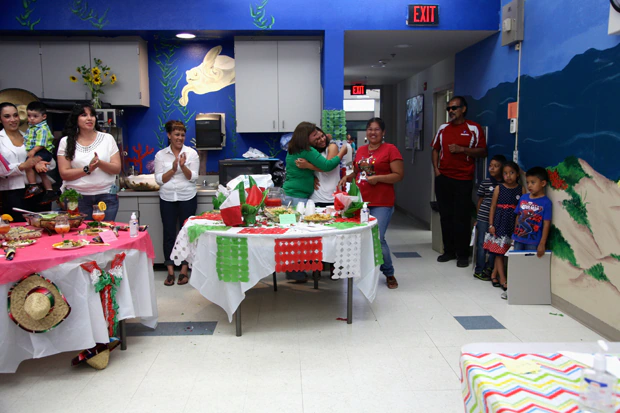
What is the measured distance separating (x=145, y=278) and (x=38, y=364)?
78 cm

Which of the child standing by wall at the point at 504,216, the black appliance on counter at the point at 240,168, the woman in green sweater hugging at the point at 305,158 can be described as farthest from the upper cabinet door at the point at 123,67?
the child standing by wall at the point at 504,216

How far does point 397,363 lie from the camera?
295 cm

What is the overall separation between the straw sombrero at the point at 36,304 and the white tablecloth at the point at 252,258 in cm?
92

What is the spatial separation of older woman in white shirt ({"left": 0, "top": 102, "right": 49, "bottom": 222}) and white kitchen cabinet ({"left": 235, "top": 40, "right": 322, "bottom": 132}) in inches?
87.2

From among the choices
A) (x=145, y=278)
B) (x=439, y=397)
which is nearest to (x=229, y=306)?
(x=145, y=278)

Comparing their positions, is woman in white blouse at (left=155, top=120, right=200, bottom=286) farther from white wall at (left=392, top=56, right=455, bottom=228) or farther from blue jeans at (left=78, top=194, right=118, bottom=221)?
white wall at (left=392, top=56, right=455, bottom=228)

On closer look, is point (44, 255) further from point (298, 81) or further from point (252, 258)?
point (298, 81)

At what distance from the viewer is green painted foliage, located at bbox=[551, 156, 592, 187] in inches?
145

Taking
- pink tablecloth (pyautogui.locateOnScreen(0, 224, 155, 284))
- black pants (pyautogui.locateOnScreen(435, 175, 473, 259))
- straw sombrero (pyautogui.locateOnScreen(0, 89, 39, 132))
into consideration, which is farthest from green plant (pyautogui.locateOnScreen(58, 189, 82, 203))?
black pants (pyautogui.locateOnScreen(435, 175, 473, 259))

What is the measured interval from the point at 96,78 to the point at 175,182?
5.16 ft

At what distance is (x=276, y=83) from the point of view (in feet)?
18.0

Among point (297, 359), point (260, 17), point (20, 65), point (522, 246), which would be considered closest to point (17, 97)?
point (20, 65)

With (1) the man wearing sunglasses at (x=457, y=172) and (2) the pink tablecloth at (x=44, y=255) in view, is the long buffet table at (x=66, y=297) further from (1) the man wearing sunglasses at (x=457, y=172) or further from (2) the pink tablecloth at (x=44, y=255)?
(1) the man wearing sunglasses at (x=457, y=172)

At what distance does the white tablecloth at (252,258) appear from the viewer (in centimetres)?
318
